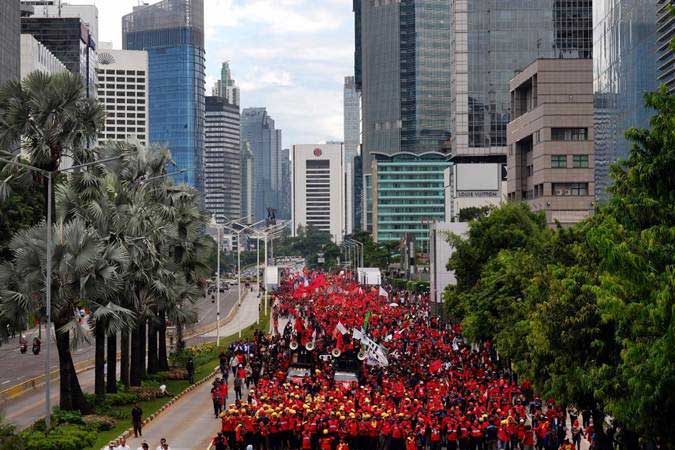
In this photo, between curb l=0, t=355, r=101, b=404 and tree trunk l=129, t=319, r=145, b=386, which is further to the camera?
tree trunk l=129, t=319, r=145, b=386

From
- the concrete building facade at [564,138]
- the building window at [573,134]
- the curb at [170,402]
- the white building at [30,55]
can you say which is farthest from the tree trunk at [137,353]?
the white building at [30,55]

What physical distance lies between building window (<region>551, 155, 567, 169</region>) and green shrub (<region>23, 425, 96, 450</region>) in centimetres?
6298

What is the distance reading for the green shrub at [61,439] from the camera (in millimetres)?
31734

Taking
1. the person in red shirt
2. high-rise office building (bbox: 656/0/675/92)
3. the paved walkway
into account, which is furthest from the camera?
high-rise office building (bbox: 656/0/675/92)

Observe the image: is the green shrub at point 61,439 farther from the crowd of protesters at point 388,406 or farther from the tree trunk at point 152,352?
the tree trunk at point 152,352

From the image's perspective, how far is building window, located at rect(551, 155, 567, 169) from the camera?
299 feet

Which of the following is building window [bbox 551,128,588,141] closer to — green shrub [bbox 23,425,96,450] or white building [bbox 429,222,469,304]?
white building [bbox 429,222,469,304]

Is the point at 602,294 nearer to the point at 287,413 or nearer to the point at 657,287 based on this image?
the point at 657,287

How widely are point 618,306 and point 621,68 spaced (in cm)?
4491

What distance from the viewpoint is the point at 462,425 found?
31.7 meters

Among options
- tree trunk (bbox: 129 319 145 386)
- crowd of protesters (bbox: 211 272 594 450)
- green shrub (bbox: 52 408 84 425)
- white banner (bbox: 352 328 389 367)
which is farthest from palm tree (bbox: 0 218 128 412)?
white banner (bbox: 352 328 389 367)

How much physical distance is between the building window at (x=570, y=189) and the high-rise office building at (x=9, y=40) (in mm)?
48308

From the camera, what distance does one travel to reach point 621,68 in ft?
200

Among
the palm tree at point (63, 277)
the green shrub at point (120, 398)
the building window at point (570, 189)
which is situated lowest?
the green shrub at point (120, 398)
